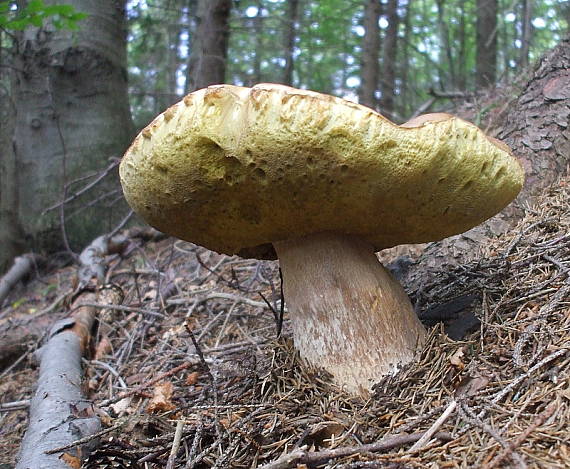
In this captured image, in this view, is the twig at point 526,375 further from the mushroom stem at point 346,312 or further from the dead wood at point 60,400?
the dead wood at point 60,400

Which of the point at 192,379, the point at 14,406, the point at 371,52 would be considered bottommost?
the point at 14,406

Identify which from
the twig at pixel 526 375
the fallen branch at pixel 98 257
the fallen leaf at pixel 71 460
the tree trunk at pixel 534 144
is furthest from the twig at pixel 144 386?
the fallen branch at pixel 98 257

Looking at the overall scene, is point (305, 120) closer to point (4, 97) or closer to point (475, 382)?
point (475, 382)

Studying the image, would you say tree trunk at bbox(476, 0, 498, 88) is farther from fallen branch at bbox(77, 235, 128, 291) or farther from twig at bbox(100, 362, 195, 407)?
twig at bbox(100, 362, 195, 407)

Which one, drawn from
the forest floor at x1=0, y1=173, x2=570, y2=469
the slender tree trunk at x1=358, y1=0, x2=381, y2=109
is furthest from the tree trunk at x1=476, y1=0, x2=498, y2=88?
the forest floor at x1=0, y1=173, x2=570, y2=469

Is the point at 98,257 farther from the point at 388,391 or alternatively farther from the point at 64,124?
the point at 388,391

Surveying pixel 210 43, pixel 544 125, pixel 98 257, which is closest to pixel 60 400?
pixel 98 257

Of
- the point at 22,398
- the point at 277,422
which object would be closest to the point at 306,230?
the point at 277,422
